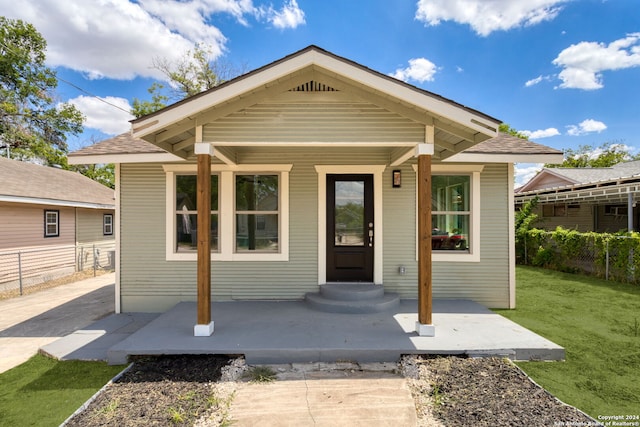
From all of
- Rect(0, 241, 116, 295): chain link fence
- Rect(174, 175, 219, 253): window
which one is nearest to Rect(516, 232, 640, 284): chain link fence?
Rect(174, 175, 219, 253): window

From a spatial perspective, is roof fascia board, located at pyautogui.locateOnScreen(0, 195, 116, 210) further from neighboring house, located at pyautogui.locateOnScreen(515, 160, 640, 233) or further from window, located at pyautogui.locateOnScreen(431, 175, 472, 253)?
neighboring house, located at pyautogui.locateOnScreen(515, 160, 640, 233)

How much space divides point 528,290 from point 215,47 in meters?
18.4

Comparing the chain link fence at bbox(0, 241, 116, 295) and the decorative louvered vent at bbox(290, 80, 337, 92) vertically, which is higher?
the decorative louvered vent at bbox(290, 80, 337, 92)

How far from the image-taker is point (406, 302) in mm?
5309

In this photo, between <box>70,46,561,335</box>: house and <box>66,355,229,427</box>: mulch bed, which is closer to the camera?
<box>66,355,229,427</box>: mulch bed

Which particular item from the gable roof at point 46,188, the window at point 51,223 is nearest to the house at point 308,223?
the gable roof at point 46,188

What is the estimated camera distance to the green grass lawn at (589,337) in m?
2.84

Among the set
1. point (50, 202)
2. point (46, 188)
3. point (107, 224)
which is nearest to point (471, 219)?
point (50, 202)

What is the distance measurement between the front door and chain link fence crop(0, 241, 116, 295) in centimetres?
812

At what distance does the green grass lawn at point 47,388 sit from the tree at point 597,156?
3926cm

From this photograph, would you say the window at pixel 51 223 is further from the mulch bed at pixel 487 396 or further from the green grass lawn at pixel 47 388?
the mulch bed at pixel 487 396

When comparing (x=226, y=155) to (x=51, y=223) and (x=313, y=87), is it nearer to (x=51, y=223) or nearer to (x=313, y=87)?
(x=313, y=87)

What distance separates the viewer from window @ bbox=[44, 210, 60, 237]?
9.62 metres

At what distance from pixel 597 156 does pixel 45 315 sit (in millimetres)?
45215
